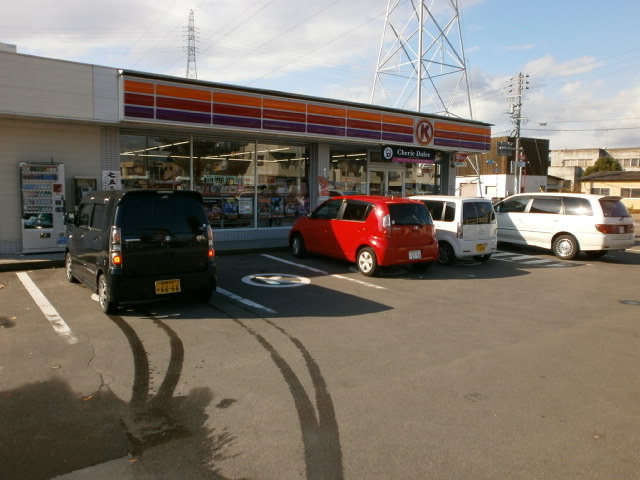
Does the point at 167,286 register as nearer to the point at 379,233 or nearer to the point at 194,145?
the point at 379,233

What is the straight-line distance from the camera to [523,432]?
3.80 metres

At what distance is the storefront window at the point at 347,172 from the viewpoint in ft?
56.1

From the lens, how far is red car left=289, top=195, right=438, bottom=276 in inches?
388

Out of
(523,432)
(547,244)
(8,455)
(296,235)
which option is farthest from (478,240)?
(8,455)

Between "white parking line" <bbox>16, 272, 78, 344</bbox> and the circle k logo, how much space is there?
1344 cm

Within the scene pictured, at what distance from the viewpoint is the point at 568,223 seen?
13211mm

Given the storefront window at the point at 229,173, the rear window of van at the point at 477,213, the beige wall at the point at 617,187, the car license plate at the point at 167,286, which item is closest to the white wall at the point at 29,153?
the storefront window at the point at 229,173

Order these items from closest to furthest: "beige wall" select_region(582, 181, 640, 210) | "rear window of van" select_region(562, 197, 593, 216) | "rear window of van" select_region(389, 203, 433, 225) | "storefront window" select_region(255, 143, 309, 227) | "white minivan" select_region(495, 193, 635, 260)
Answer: "rear window of van" select_region(389, 203, 433, 225), "white minivan" select_region(495, 193, 635, 260), "rear window of van" select_region(562, 197, 593, 216), "storefront window" select_region(255, 143, 309, 227), "beige wall" select_region(582, 181, 640, 210)

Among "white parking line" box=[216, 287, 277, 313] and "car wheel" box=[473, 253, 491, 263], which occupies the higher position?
"car wheel" box=[473, 253, 491, 263]

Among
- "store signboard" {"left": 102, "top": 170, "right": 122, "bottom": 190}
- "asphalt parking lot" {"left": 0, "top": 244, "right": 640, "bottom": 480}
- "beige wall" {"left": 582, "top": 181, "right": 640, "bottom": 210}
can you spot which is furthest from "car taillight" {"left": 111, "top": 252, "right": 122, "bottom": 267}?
"beige wall" {"left": 582, "top": 181, "right": 640, "bottom": 210}

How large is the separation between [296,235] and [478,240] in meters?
4.49

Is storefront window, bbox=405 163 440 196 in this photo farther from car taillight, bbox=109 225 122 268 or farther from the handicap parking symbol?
car taillight, bbox=109 225 122 268

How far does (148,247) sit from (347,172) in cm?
1153

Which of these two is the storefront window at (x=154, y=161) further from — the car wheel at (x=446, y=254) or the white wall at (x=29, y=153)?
the car wheel at (x=446, y=254)
